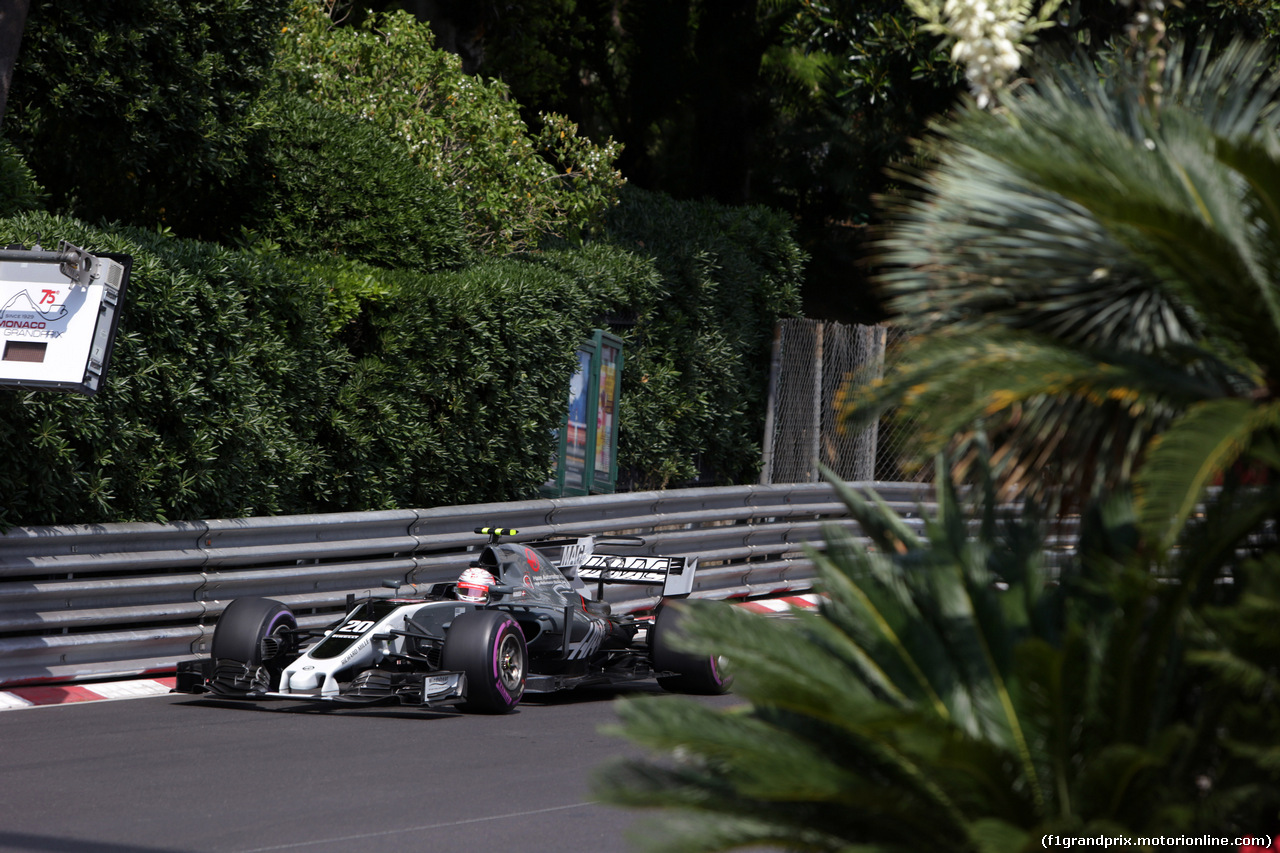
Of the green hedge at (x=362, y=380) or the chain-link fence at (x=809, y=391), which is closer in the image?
the green hedge at (x=362, y=380)

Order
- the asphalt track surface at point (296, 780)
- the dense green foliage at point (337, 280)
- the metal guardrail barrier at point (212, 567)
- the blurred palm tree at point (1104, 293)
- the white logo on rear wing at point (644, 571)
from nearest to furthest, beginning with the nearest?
the blurred palm tree at point (1104, 293) → the asphalt track surface at point (296, 780) → the metal guardrail barrier at point (212, 567) → the dense green foliage at point (337, 280) → the white logo on rear wing at point (644, 571)

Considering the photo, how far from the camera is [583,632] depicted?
9672 mm

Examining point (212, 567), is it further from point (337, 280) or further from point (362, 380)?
point (337, 280)

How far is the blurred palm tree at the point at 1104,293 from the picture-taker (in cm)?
301

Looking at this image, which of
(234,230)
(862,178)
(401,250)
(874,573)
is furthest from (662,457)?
(874,573)

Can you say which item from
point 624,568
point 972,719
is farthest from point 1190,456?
point 624,568

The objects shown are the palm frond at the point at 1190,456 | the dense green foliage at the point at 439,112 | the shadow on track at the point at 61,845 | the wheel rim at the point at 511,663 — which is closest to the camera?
the palm frond at the point at 1190,456

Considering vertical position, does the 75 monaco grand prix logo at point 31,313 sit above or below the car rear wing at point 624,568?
above

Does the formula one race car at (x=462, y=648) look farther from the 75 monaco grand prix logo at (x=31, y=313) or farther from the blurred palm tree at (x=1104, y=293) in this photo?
the blurred palm tree at (x=1104, y=293)

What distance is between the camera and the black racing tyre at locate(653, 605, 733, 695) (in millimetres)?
9703

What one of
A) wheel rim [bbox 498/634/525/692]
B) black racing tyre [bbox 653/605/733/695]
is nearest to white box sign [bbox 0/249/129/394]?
wheel rim [bbox 498/634/525/692]

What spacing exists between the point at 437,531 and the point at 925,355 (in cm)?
858

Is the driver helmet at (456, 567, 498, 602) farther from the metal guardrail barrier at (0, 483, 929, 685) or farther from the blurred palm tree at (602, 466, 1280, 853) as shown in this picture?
the blurred palm tree at (602, 466, 1280, 853)

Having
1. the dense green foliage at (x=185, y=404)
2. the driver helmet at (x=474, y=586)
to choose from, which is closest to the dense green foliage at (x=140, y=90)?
the dense green foliage at (x=185, y=404)
